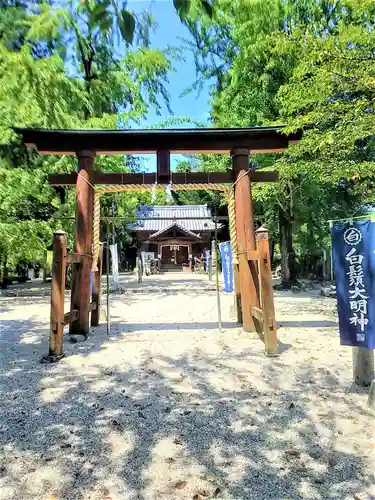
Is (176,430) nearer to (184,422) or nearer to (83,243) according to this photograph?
(184,422)

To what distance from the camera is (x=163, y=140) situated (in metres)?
6.34

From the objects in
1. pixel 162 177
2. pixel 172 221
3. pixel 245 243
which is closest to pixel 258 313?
pixel 245 243

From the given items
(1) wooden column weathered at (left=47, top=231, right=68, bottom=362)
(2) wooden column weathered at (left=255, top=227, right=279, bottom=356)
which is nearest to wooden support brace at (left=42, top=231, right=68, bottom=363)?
(1) wooden column weathered at (left=47, top=231, right=68, bottom=362)

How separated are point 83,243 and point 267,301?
307 centimetres

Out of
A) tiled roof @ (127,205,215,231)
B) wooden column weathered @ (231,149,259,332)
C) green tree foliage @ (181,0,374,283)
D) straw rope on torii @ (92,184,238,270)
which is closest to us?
green tree foliage @ (181,0,374,283)

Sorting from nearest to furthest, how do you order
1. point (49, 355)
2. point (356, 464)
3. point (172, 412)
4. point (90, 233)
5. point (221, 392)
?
point (356, 464)
point (172, 412)
point (221, 392)
point (49, 355)
point (90, 233)

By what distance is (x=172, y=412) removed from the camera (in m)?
3.19

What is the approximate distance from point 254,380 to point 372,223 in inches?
77.2

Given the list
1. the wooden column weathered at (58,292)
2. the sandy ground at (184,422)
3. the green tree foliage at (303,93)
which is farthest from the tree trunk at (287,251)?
the wooden column weathered at (58,292)

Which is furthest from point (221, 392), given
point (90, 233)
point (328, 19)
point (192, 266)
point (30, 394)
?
point (192, 266)

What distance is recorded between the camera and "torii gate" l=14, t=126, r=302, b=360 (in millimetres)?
6039

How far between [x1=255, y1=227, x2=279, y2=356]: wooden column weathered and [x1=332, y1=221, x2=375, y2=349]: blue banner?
1.27 meters

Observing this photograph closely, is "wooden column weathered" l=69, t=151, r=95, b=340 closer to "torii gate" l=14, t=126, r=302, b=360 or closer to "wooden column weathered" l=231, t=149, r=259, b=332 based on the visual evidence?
"torii gate" l=14, t=126, r=302, b=360

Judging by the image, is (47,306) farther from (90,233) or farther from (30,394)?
(30,394)
